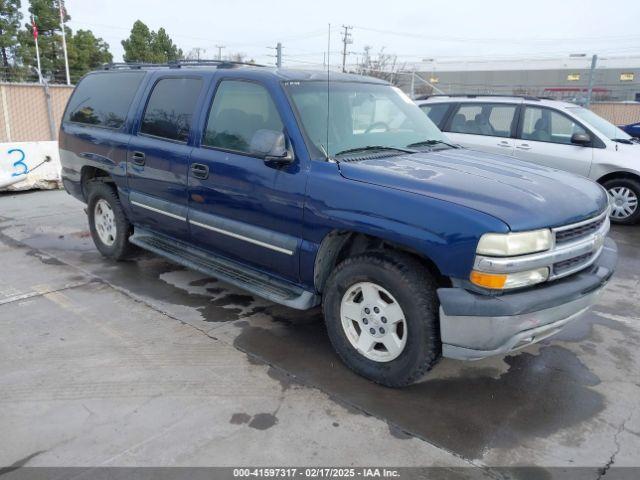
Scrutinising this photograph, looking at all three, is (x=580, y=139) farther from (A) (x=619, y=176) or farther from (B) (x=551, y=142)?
(A) (x=619, y=176)

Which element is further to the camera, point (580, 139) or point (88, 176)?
point (580, 139)

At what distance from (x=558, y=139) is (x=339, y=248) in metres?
5.63

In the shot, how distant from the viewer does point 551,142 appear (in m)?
7.76

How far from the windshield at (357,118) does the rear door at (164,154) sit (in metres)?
1.05

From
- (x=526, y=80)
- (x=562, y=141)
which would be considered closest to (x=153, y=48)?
(x=562, y=141)

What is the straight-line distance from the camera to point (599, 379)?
3.47 m

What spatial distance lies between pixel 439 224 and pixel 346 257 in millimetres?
931

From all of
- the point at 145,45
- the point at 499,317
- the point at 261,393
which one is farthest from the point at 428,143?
the point at 145,45

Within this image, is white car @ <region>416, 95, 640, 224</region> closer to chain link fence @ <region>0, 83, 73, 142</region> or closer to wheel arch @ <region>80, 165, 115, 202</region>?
wheel arch @ <region>80, 165, 115, 202</region>

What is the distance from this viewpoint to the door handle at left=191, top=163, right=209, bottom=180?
4.05 metres

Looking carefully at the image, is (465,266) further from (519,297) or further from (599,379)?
(599,379)

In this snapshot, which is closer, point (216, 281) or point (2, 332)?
point (2, 332)

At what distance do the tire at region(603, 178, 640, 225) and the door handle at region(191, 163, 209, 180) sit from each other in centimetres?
623

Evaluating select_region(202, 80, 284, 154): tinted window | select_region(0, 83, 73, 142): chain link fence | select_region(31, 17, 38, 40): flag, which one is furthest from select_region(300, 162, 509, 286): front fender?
select_region(31, 17, 38, 40): flag
